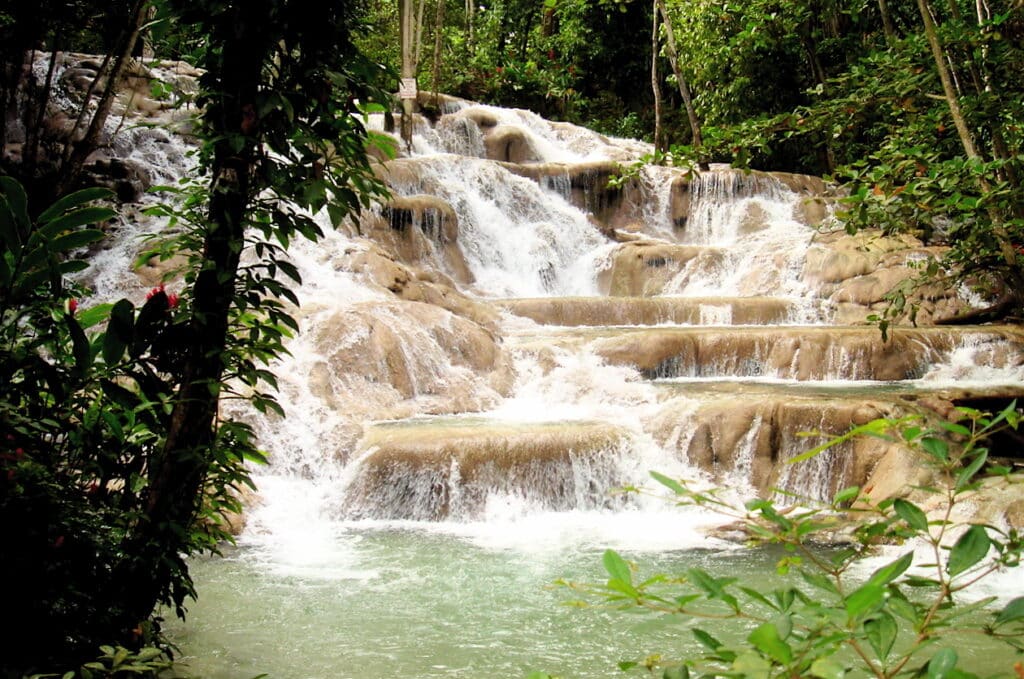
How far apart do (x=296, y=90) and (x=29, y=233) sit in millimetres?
714

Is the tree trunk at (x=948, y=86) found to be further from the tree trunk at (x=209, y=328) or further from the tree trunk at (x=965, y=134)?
the tree trunk at (x=209, y=328)

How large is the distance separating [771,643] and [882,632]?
0.13m

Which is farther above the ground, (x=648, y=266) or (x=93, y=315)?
(x=648, y=266)

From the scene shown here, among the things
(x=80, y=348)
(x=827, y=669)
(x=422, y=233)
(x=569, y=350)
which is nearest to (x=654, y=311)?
(x=569, y=350)

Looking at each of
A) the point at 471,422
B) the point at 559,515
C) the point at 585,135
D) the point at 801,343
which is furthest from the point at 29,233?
the point at 585,135

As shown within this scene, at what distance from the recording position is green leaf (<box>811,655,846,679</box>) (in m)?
0.90

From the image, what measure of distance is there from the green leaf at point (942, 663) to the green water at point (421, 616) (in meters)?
2.48

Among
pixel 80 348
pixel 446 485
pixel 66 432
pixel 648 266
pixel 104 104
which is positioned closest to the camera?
pixel 80 348

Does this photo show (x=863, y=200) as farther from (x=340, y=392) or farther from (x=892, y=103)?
(x=340, y=392)

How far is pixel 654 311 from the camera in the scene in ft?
39.3

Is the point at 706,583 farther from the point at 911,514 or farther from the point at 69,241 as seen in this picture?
the point at 69,241

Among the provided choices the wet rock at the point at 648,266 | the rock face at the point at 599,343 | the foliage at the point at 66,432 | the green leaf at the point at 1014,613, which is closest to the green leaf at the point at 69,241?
the foliage at the point at 66,432

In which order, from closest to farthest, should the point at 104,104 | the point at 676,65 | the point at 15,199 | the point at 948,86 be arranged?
1. the point at 15,199
2. the point at 948,86
3. the point at 104,104
4. the point at 676,65

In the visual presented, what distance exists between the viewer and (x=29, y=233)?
197cm
